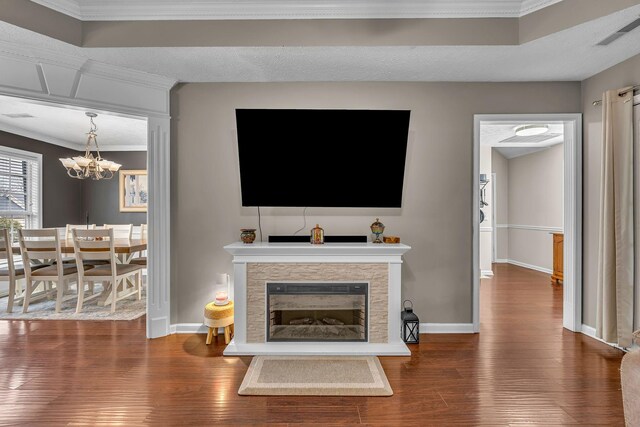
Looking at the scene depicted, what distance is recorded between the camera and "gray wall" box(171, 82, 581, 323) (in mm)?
3248

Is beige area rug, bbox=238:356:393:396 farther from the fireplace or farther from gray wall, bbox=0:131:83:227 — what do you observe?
gray wall, bbox=0:131:83:227

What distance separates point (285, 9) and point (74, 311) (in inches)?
153

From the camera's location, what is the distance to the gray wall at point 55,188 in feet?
18.4

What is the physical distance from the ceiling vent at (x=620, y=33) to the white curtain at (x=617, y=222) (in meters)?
0.45

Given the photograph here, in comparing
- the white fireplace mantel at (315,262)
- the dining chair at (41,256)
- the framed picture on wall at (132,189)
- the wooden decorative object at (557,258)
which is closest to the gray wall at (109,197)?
the framed picture on wall at (132,189)

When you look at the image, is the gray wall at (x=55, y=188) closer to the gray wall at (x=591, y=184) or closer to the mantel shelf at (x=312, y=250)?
the mantel shelf at (x=312, y=250)

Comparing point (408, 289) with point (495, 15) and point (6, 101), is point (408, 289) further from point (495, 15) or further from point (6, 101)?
point (6, 101)

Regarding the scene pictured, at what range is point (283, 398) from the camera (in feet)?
7.02

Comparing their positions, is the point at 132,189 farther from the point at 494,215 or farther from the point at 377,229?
the point at 494,215

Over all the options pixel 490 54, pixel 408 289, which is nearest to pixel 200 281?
pixel 408 289

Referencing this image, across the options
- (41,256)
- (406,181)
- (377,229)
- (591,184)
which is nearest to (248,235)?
(377,229)

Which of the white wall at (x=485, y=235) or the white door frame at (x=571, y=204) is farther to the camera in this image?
the white wall at (x=485, y=235)

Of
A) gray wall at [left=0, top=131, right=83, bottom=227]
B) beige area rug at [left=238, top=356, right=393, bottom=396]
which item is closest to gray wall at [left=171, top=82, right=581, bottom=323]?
beige area rug at [left=238, top=356, right=393, bottom=396]

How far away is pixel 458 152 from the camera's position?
326 centimetres
